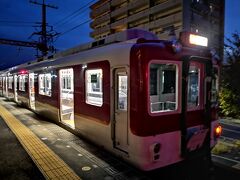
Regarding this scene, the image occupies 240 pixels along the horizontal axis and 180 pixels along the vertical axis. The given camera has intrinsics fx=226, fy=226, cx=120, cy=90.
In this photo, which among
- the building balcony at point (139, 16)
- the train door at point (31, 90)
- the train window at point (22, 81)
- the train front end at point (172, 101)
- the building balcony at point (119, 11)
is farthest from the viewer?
the building balcony at point (119, 11)

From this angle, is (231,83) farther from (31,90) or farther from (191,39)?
(31,90)

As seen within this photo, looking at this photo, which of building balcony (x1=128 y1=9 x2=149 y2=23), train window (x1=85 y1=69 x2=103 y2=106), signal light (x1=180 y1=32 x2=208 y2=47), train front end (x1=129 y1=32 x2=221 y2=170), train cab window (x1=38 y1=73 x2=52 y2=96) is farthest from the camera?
building balcony (x1=128 y1=9 x2=149 y2=23)

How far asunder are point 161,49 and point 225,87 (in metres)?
8.87

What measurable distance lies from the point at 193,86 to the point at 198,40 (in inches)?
40.8

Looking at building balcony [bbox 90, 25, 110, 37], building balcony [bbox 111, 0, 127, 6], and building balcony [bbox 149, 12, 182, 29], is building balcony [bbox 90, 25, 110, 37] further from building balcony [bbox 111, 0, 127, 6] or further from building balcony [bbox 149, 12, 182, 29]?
building balcony [bbox 149, 12, 182, 29]

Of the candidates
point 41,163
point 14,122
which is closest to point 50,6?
point 14,122

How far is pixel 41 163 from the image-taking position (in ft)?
16.6

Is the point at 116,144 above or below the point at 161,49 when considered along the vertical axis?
below

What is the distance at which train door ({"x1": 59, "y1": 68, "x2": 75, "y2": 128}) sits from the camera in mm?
8047

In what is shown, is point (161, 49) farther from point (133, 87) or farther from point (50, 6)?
point (50, 6)

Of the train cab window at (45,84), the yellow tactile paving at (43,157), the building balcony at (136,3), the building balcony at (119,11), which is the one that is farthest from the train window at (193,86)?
the building balcony at (119,11)

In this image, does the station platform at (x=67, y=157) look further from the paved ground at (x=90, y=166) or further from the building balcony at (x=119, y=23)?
the building balcony at (x=119, y=23)

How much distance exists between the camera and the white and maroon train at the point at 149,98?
13.7 ft

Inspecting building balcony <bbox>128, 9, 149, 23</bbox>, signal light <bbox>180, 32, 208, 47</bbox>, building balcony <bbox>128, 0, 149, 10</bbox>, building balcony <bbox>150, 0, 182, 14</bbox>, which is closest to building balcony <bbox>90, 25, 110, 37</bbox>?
building balcony <bbox>128, 9, 149, 23</bbox>
